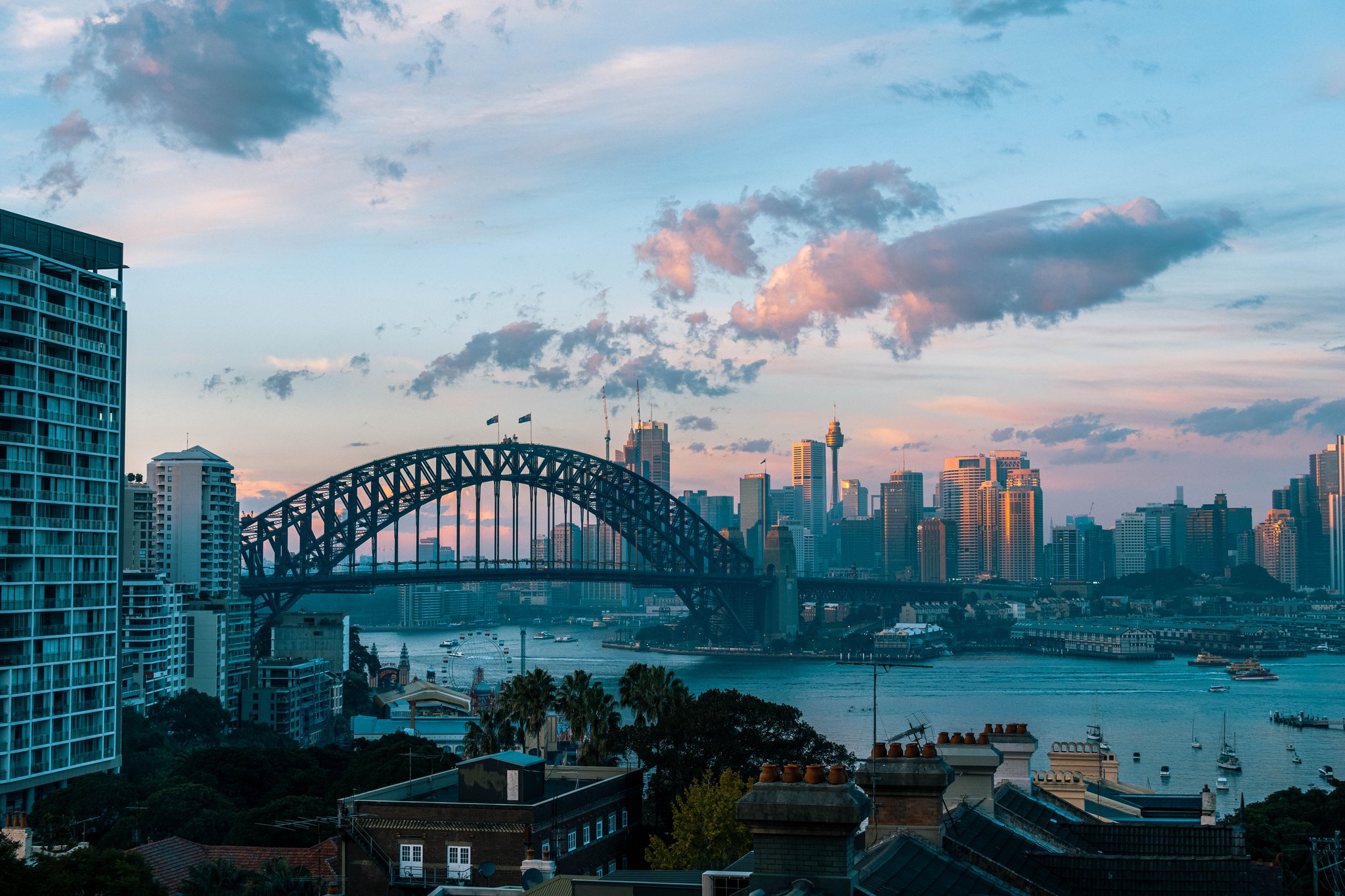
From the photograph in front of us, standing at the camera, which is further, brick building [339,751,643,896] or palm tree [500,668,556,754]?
palm tree [500,668,556,754]

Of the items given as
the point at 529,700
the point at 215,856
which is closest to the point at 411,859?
the point at 215,856

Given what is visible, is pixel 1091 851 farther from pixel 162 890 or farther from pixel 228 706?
pixel 228 706

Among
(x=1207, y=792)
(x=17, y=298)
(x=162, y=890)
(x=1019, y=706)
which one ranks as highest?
(x=17, y=298)

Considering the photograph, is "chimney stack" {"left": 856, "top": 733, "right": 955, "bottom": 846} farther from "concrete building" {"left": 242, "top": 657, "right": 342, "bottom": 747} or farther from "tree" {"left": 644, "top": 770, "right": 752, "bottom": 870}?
"concrete building" {"left": 242, "top": 657, "right": 342, "bottom": 747}

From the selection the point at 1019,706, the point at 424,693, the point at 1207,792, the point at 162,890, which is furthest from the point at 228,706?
the point at 1207,792

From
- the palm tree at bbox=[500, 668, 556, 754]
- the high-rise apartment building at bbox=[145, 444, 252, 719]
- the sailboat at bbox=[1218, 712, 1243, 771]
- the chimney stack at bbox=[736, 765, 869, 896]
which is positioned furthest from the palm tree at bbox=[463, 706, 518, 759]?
the high-rise apartment building at bbox=[145, 444, 252, 719]

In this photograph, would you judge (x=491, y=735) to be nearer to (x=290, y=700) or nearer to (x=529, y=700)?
(x=529, y=700)
